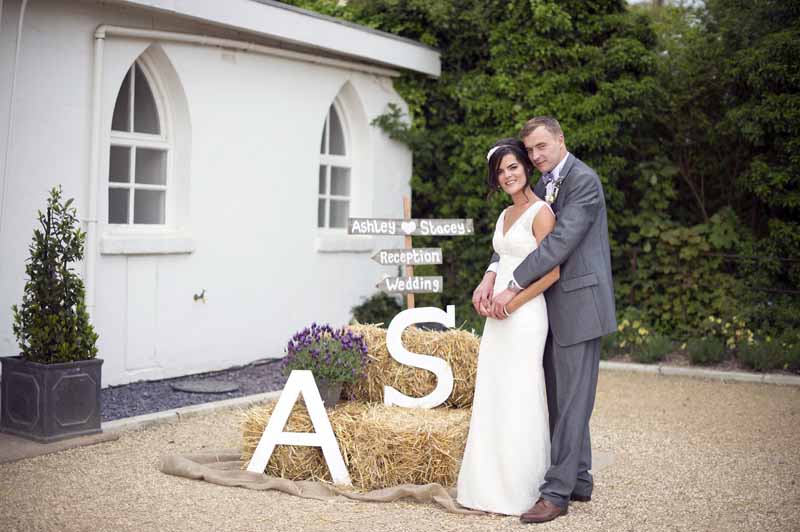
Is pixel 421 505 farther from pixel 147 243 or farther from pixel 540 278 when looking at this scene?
pixel 147 243

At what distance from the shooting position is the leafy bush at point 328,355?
5.48 metres

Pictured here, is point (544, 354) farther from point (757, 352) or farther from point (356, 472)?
point (757, 352)

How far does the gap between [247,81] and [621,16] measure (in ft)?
14.0

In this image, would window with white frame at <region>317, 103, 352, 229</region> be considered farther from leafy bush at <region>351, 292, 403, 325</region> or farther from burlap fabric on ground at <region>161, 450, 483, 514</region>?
burlap fabric on ground at <region>161, 450, 483, 514</region>

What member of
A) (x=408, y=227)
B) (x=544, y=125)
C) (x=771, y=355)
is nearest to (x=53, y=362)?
(x=408, y=227)

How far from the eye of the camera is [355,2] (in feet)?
38.6

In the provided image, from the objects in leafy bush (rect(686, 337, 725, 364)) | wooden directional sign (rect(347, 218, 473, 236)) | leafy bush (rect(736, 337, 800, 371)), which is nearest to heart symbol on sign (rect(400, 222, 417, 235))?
wooden directional sign (rect(347, 218, 473, 236))

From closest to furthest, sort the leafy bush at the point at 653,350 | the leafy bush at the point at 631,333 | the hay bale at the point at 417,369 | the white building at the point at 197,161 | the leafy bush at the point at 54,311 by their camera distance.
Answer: the hay bale at the point at 417,369 → the leafy bush at the point at 54,311 → the white building at the point at 197,161 → the leafy bush at the point at 653,350 → the leafy bush at the point at 631,333

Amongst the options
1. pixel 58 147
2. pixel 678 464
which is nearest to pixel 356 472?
pixel 678 464

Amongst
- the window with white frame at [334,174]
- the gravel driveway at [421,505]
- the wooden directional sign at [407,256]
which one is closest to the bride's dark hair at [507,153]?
the gravel driveway at [421,505]

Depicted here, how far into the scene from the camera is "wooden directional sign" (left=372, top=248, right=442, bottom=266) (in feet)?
22.5

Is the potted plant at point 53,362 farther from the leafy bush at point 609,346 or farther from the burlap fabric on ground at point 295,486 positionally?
the leafy bush at point 609,346

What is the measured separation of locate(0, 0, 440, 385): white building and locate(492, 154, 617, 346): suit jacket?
4.27 meters

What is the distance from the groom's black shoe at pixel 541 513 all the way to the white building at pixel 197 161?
436cm
